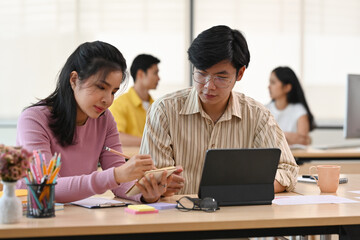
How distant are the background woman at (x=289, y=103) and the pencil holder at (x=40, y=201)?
3.65 meters

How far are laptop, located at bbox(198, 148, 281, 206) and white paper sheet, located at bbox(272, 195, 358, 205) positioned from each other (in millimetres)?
85

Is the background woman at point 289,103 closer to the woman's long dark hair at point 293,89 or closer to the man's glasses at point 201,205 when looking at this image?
the woman's long dark hair at point 293,89

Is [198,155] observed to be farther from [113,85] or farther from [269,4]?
[269,4]

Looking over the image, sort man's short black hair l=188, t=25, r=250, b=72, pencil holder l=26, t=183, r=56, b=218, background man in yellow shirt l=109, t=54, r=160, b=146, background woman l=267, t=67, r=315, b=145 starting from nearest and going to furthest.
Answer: pencil holder l=26, t=183, r=56, b=218, man's short black hair l=188, t=25, r=250, b=72, background man in yellow shirt l=109, t=54, r=160, b=146, background woman l=267, t=67, r=315, b=145

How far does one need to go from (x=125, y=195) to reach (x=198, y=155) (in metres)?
0.49

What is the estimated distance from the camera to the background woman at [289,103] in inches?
202

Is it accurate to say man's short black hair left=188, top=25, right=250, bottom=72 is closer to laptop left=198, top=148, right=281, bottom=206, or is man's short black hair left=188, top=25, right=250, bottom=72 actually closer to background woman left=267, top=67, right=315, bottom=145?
laptop left=198, top=148, right=281, bottom=206

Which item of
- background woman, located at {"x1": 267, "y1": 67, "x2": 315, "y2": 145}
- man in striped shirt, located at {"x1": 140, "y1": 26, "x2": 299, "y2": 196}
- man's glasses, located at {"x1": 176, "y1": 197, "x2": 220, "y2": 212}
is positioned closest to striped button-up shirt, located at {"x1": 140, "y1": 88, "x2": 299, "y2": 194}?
man in striped shirt, located at {"x1": 140, "y1": 26, "x2": 299, "y2": 196}

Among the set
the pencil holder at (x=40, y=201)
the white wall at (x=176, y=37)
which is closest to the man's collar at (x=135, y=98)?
the white wall at (x=176, y=37)

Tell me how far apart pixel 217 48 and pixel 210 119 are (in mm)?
343

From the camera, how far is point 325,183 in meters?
2.41

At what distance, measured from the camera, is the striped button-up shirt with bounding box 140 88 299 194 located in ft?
8.27

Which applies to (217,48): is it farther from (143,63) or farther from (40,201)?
(143,63)

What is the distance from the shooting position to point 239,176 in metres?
2.00
